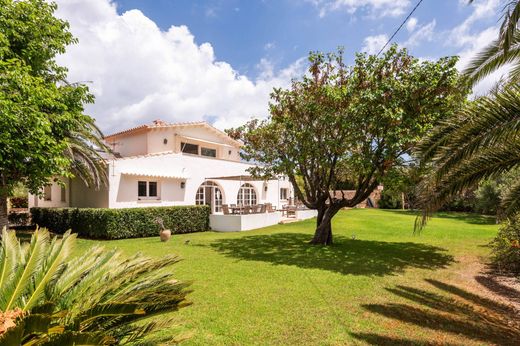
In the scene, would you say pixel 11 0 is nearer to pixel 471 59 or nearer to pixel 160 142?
pixel 160 142

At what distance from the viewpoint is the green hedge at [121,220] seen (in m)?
21.0

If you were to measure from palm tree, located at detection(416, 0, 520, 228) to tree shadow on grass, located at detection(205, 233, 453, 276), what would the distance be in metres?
3.54

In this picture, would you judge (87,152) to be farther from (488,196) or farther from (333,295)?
(488,196)

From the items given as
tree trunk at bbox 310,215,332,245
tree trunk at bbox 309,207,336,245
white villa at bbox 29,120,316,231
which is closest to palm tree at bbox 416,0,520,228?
tree trunk at bbox 309,207,336,245

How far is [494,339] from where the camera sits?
670cm

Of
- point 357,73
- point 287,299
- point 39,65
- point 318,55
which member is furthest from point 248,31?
point 287,299

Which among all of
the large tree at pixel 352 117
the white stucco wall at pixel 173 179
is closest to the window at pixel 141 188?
the white stucco wall at pixel 173 179

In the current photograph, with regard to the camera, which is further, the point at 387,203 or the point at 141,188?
the point at 387,203

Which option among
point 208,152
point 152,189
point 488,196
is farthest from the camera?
point 488,196

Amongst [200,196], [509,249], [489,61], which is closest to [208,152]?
[200,196]

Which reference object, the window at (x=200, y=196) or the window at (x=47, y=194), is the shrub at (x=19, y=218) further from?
the window at (x=200, y=196)

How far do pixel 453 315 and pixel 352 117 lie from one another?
9.66m

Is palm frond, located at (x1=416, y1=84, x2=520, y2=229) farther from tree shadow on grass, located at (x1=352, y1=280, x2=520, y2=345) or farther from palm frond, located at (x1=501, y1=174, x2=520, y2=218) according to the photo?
tree shadow on grass, located at (x1=352, y1=280, x2=520, y2=345)

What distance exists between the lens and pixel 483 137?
7570 mm
